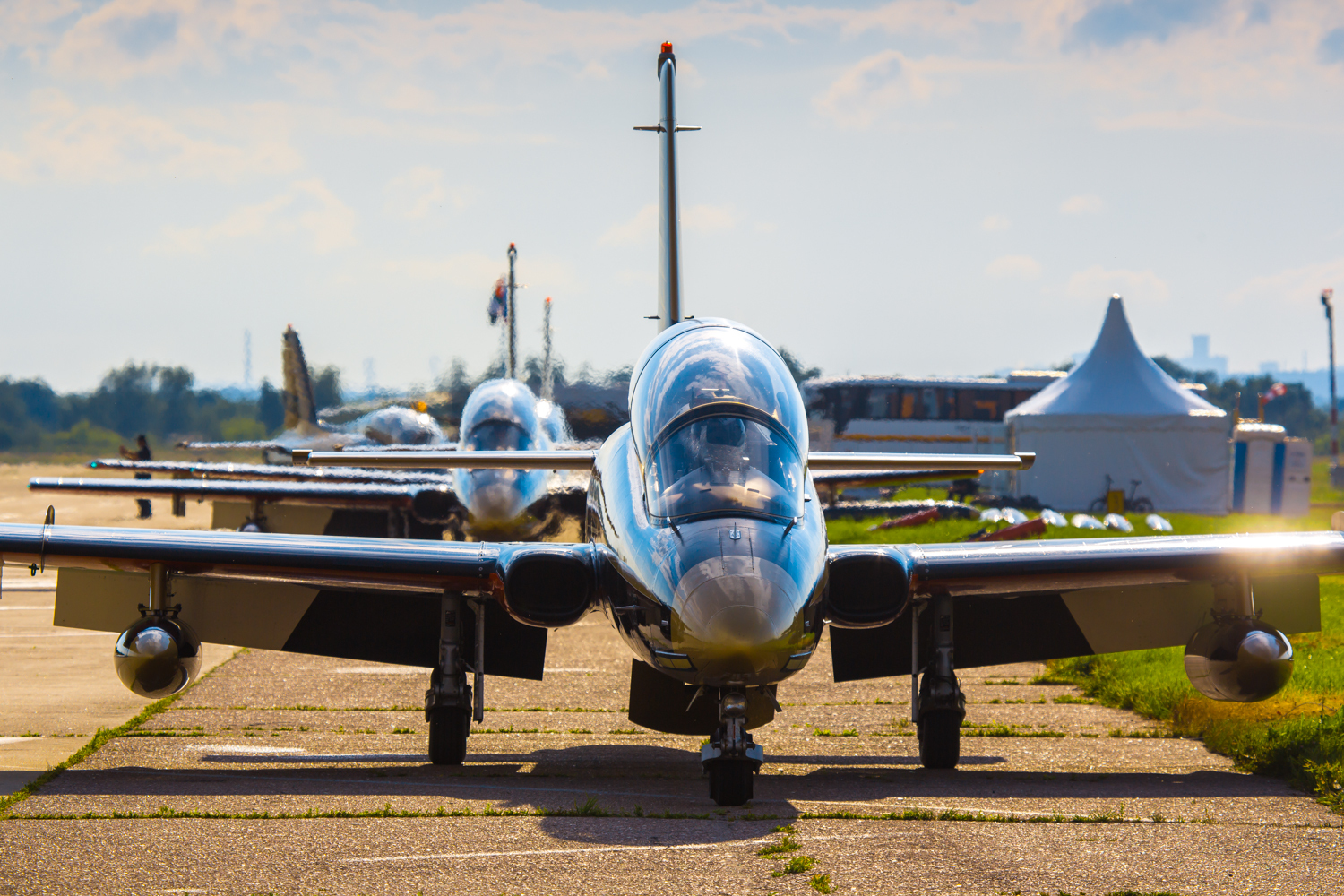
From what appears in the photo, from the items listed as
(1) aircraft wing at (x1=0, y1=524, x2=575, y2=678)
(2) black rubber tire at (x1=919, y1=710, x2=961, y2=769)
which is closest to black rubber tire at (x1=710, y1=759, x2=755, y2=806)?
(1) aircraft wing at (x1=0, y1=524, x2=575, y2=678)

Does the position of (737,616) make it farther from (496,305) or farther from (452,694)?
(496,305)

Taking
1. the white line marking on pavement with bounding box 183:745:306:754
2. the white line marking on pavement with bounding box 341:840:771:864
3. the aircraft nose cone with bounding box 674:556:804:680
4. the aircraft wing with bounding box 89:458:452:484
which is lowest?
the white line marking on pavement with bounding box 183:745:306:754

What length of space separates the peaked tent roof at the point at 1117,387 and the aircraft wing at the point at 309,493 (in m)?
24.2

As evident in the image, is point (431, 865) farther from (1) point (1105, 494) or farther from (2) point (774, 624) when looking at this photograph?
(1) point (1105, 494)

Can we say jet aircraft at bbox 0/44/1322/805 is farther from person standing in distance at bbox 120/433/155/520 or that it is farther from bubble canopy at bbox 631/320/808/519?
person standing in distance at bbox 120/433/155/520

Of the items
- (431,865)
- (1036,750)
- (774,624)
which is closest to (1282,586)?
(1036,750)

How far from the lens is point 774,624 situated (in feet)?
22.6

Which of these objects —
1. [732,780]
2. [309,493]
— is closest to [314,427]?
[309,493]

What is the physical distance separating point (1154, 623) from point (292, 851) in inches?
279

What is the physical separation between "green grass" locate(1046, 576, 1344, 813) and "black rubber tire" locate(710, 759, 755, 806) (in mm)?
3544

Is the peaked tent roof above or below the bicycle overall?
above

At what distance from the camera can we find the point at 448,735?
9.30 meters

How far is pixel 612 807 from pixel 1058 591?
161 inches

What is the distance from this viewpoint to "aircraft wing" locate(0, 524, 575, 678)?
870 centimetres
